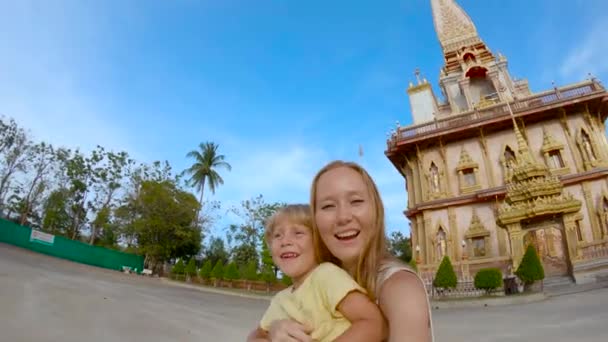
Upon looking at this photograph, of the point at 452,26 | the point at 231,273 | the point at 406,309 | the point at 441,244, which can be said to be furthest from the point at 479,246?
the point at 406,309

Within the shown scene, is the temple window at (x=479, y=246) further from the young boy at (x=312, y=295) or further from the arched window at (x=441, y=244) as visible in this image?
the young boy at (x=312, y=295)

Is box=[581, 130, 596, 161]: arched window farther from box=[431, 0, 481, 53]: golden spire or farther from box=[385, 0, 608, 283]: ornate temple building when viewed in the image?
box=[431, 0, 481, 53]: golden spire

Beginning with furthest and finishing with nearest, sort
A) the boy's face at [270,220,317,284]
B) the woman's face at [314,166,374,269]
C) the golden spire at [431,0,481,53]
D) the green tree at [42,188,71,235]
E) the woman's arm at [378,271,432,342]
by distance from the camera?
the green tree at [42,188,71,235] < the golden spire at [431,0,481,53] < the boy's face at [270,220,317,284] < the woman's face at [314,166,374,269] < the woman's arm at [378,271,432,342]

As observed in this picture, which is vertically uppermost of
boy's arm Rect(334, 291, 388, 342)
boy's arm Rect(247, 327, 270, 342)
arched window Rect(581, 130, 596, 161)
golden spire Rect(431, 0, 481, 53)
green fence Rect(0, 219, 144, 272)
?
golden spire Rect(431, 0, 481, 53)

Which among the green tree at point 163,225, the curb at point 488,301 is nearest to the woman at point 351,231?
the curb at point 488,301

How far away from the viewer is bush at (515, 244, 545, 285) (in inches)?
454

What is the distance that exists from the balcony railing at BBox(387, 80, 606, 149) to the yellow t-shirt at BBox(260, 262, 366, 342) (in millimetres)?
21771

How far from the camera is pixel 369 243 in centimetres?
150

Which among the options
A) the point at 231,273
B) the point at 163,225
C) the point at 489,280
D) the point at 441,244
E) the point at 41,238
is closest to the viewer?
the point at 489,280

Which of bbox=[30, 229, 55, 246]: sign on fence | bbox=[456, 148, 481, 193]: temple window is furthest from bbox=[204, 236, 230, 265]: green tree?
bbox=[456, 148, 481, 193]: temple window

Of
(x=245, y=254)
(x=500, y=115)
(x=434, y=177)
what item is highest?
(x=500, y=115)

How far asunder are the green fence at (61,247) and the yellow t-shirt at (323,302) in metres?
31.8

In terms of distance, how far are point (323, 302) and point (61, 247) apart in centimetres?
3230

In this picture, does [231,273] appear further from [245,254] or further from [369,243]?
[369,243]
